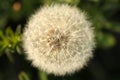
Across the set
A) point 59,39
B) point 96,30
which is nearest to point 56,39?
point 59,39

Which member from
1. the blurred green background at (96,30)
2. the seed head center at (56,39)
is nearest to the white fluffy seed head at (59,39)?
the seed head center at (56,39)

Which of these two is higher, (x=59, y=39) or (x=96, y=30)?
(x=59, y=39)

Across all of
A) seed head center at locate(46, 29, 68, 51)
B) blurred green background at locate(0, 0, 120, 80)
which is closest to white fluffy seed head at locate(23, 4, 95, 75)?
seed head center at locate(46, 29, 68, 51)

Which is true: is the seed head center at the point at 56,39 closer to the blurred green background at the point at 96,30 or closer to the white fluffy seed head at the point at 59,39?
the white fluffy seed head at the point at 59,39

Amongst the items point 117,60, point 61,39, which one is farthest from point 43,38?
point 117,60

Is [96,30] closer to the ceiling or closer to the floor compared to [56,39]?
closer to the floor

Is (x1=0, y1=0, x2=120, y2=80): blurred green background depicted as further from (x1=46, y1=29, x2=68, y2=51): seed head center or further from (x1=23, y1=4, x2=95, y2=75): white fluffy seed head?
(x1=46, y1=29, x2=68, y2=51): seed head center

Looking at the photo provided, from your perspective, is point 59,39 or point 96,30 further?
point 96,30

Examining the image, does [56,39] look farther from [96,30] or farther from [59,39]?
[96,30]

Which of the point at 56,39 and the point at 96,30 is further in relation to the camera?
the point at 96,30
